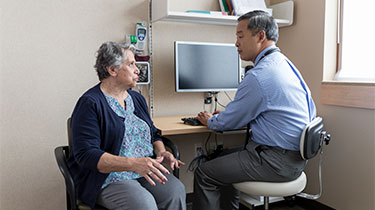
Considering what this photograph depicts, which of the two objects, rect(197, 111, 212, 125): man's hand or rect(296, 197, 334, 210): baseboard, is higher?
rect(197, 111, 212, 125): man's hand

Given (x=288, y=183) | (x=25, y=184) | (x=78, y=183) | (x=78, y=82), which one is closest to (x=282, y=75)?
(x=288, y=183)

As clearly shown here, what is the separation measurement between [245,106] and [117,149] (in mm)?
720

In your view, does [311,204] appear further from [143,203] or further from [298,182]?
[143,203]

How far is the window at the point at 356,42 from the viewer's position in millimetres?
2414

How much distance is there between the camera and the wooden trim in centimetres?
221

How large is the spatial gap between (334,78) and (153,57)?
138 centimetres

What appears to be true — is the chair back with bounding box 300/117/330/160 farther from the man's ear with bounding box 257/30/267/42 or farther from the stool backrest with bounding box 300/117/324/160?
the man's ear with bounding box 257/30/267/42

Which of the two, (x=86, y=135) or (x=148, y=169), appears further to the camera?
(x=86, y=135)

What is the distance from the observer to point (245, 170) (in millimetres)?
1900

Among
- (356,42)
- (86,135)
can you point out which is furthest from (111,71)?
(356,42)

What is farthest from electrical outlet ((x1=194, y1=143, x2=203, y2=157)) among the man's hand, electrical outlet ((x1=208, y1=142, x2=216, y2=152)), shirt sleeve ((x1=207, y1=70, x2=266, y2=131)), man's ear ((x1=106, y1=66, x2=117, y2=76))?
man's ear ((x1=106, y1=66, x2=117, y2=76))

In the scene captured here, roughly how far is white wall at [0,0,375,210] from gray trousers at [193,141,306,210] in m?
0.72

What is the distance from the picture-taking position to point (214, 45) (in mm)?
2670

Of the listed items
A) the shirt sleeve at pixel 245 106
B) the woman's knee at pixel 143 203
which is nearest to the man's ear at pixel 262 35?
the shirt sleeve at pixel 245 106
